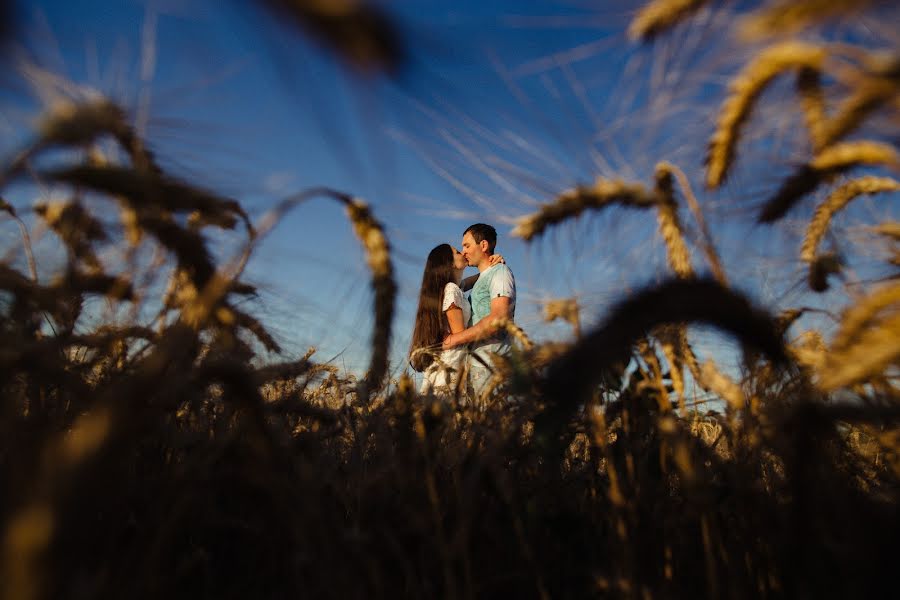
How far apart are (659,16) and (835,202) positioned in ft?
3.27

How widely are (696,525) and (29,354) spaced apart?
73.3 inches

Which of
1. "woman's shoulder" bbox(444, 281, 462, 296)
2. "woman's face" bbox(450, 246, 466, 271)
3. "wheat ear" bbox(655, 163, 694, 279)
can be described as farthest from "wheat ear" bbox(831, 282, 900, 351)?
"woman's shoulder" bbox(444, 281, 462, 296)

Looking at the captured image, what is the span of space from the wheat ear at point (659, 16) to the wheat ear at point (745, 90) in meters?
0.24

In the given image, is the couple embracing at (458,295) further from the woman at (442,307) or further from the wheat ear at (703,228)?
the wheat ear at (703,228)

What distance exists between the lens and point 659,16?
5.15 ft

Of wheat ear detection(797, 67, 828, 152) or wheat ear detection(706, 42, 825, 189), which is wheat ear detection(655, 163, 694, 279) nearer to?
wheat ear detection(706, 42, 825, 189)

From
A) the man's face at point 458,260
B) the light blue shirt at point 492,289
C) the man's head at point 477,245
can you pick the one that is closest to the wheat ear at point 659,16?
the man's face at point 458,260

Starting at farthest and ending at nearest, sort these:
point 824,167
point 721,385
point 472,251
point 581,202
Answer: point 472,251 → point 581,202 → point 824,167 → point 721,385

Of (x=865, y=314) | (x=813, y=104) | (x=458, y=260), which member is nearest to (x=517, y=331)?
(x=865, y=314)

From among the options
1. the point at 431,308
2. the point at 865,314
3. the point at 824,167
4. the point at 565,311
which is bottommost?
the point at 865,314

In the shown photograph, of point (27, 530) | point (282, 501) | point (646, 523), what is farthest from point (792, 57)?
point (27, 530)

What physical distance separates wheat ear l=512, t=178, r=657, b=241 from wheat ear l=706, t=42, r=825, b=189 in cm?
31

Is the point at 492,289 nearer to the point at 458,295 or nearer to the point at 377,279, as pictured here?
the point at 458,295

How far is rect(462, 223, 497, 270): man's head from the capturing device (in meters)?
4.84
